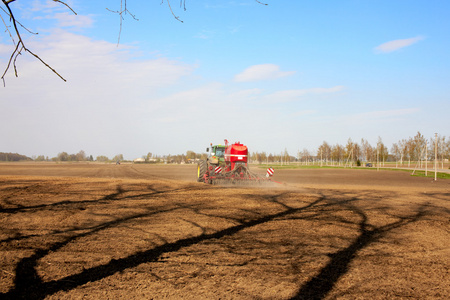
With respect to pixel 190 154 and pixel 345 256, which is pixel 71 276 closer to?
pixel 345 256

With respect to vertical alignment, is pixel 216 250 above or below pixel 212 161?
below

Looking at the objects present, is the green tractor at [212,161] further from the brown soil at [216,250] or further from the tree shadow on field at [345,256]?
the tree shadow on field at [345,256]

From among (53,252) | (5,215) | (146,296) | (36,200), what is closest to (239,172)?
(36,200)

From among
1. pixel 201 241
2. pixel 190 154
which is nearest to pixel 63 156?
pixel 190 154

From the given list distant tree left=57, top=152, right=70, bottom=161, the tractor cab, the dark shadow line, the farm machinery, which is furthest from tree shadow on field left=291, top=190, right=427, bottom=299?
distant tree left=57, top=152, right=70, bottom=161

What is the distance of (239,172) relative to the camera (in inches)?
777

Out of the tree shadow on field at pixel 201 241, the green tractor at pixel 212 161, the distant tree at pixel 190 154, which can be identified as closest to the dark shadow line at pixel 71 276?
the tree shadow on field at pixel 201 241

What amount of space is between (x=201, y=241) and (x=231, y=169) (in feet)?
45.7

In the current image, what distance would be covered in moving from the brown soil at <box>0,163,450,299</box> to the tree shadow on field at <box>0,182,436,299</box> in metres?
0.02

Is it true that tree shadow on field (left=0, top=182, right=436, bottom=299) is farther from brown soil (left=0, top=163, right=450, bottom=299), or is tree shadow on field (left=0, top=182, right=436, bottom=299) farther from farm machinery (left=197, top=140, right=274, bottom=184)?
farm machinery (left=197, top=140, right=274, bottom=184)

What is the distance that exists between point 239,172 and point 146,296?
15824 millimetres

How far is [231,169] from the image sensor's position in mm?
20484

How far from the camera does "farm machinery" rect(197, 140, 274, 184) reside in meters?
18.8

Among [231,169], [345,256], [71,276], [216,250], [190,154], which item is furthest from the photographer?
[190,154]
